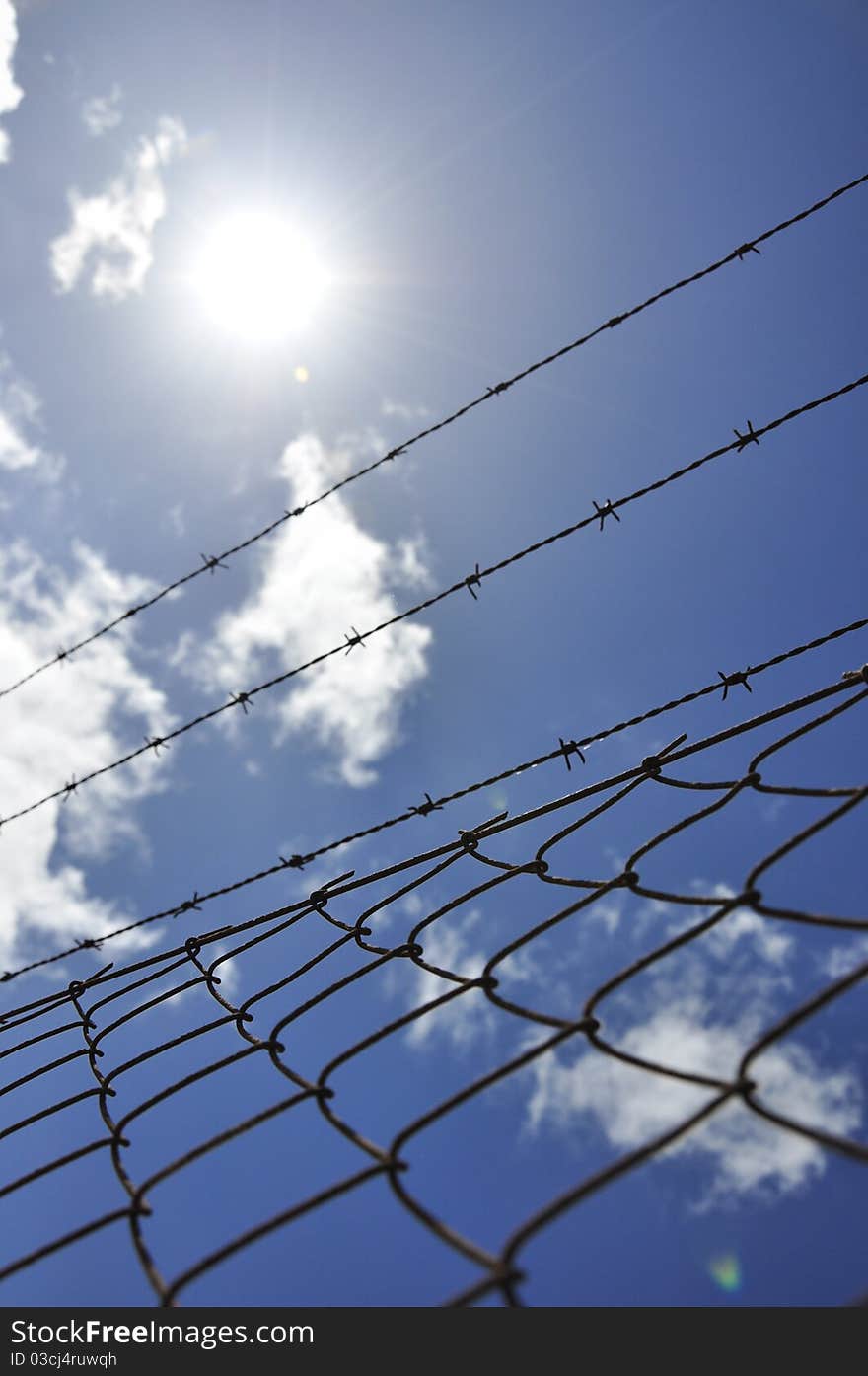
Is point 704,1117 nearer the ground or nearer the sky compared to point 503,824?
nearer the ground

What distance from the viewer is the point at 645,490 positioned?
8.99 ft

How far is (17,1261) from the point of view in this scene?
1.59 m

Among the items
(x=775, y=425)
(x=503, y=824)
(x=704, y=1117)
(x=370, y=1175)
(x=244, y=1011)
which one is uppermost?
(x=775, y=425)

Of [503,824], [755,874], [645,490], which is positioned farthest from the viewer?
[645,490]

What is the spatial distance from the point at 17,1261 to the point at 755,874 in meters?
1.63

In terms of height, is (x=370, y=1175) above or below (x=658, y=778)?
below

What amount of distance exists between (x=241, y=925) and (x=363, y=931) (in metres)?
0.40
